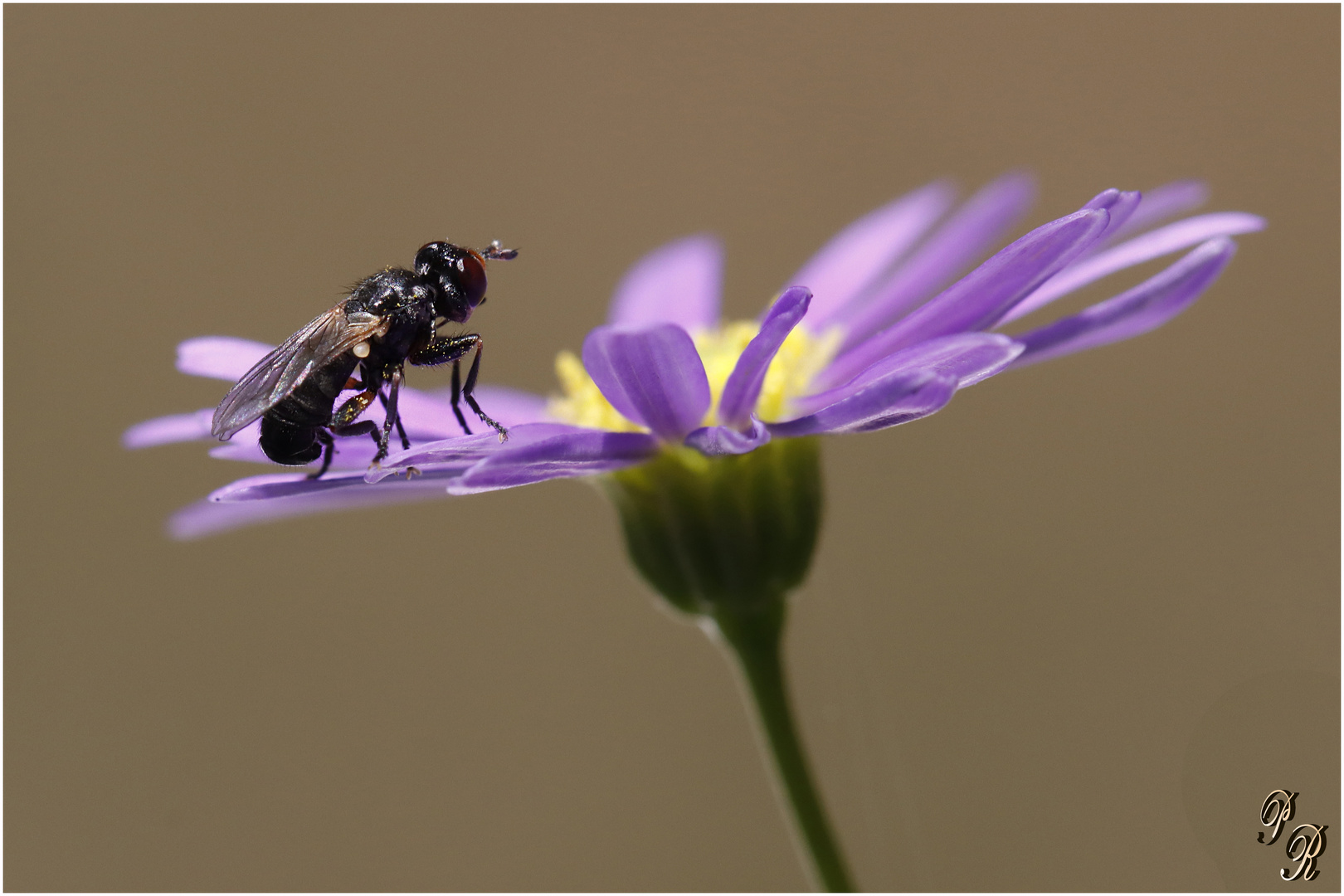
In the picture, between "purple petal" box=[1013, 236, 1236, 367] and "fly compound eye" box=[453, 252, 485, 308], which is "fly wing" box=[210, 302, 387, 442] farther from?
"purple petal" box=[1013, 236, 1236, 367]

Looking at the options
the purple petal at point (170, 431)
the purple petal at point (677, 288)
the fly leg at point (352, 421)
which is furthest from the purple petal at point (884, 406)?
the purple petal at point (677, 288)

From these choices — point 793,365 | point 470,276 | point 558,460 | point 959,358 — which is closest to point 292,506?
point 470,276

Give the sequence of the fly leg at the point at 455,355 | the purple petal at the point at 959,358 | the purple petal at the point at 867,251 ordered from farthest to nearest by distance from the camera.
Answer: the purple petal at the point at 867,251 → the fly leg at the point at 455,355 → the purple petal at the point at 959,358

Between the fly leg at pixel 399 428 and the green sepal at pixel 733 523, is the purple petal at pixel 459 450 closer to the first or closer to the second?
the fly leg at pixel 399 428

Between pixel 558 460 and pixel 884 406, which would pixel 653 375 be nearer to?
pixel 558 460

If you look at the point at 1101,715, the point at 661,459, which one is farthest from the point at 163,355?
the point at 661,459

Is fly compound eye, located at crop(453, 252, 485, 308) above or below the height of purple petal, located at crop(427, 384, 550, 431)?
above

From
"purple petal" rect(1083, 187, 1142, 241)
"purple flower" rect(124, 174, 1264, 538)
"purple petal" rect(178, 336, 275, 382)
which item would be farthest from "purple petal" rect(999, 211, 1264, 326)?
"purple petal" rect(178, 336, 275, 382)
